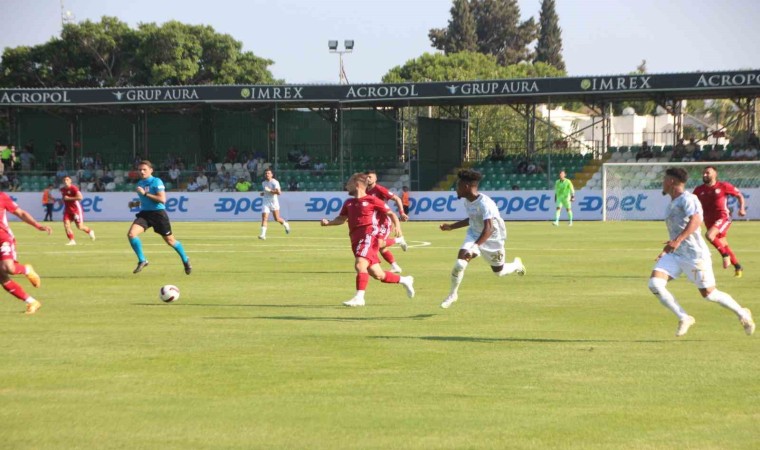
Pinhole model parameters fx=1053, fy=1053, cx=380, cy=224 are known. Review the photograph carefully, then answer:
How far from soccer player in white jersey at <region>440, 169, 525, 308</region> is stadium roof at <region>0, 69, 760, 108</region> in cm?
3823

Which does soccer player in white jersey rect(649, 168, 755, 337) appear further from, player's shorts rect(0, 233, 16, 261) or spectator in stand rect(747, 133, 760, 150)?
spectator in stand rect(747, 133, 760, 150)

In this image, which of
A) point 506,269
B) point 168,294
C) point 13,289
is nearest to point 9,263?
point 13,289

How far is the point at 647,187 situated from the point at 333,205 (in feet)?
49.3

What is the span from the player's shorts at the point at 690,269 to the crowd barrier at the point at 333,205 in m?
34.6

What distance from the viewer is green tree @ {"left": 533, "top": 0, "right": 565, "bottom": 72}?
5950 inches

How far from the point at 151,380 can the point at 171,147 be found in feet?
185

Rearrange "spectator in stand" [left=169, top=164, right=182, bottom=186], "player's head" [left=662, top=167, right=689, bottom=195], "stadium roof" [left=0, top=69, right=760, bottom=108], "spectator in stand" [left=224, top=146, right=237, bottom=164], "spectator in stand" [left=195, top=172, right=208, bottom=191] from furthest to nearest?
"spectator in stand" [left=224, top=146, right=237, bottom=164] → "spectator in stand" [left=169, top=164, right=182, bottom=186] → "spectator in stand" [left=195, top=172, right=208, bottom=191] → "stadium roof" [left=0, top=69, right=760, bottom=108] → "player's head" [left=662, top=167, right=689, bottom=195]

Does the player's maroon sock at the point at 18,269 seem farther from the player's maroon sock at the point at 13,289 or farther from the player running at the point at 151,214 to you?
the player running at the point at 151,214

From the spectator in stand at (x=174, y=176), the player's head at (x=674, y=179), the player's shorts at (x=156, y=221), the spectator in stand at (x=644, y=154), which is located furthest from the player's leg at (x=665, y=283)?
the spectator in stand at (x=174, y=176)

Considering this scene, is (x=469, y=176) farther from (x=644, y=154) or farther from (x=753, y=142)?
(x=753, y=142)

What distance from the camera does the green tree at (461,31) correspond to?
465 feet

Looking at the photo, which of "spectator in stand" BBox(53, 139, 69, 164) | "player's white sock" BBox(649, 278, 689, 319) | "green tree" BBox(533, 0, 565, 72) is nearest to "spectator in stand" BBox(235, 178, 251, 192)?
"spectator in stand" BBox(53, 139, 69, 164)

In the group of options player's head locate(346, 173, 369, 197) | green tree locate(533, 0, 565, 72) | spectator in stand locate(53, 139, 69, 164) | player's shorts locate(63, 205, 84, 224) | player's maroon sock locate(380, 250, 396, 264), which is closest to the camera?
player's head locate(346, 173, 369, 197)

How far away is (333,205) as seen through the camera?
51781 mm
